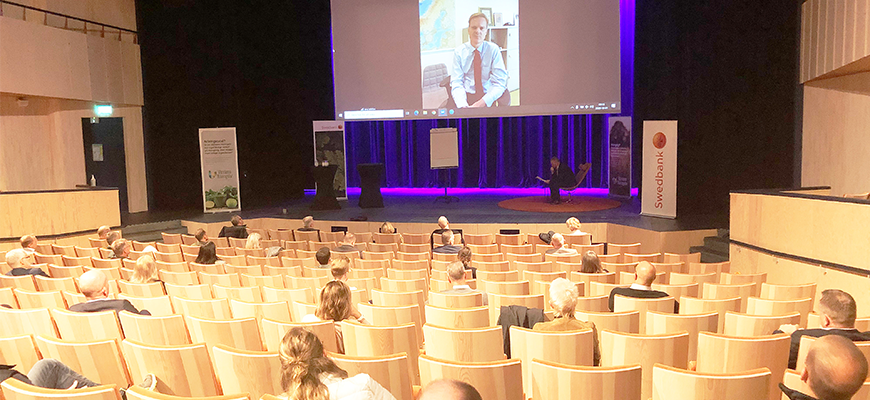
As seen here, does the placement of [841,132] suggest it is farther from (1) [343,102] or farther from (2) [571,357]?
(1) [343,102]

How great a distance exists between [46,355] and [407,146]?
16.7 m

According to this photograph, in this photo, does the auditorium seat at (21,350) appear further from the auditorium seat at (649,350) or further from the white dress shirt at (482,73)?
the white dress shirt at (482,73)

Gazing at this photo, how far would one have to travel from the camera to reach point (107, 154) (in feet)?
52.2

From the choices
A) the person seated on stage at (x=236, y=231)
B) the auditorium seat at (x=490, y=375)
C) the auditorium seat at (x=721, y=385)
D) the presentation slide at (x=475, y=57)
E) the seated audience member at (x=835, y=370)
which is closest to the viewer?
the seated audience member at (x=835, y=370)

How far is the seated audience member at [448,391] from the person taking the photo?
1785 mm

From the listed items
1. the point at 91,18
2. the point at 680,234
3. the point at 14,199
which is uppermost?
the point at 91,18

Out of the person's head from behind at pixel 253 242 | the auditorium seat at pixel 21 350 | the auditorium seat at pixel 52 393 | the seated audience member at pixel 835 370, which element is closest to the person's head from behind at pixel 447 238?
the person's head from behind at pixel 253 242

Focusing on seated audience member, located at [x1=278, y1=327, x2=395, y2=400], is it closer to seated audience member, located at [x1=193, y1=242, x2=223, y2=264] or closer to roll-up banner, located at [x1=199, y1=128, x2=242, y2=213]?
seated audience member, located at [x1=193, y1=242, x2=223, y2=264]

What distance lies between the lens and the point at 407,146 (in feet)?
66.0

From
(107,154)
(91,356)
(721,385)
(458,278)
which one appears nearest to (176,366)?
(91,356)

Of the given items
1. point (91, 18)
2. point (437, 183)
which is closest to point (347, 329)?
point (91, 18)

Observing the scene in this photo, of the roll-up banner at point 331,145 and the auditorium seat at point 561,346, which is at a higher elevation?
the roll-up banner at point 331,145

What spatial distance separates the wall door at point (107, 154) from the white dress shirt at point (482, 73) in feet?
27.6

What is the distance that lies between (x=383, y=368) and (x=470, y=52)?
43.9ft
